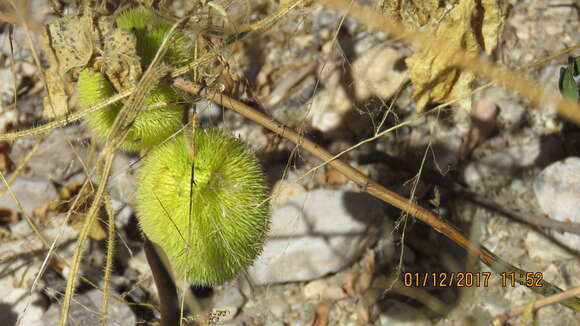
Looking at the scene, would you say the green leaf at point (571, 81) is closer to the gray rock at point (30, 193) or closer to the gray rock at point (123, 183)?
the gray rock at point (123, 183)

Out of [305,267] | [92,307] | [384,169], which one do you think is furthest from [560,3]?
[92,307]

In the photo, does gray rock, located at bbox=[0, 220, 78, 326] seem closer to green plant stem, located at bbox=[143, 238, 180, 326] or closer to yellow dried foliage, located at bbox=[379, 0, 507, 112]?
green plant stem, located at bbox=[143, 238, 180, 326]

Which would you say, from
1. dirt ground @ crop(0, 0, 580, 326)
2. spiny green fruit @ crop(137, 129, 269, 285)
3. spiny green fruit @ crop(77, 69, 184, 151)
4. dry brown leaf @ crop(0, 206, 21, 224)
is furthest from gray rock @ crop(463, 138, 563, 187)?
dry brown leaf @ crop(0, 206, 21, 224)

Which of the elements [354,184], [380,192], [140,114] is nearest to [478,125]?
[354,184]

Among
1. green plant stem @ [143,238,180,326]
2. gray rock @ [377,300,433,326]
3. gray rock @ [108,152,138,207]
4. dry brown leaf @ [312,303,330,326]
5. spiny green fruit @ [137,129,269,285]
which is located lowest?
dry brown leaf @ [312,303,330,326]

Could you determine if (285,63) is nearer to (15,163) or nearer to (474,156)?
(474,156)
